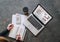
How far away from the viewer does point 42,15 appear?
1901 millimetres

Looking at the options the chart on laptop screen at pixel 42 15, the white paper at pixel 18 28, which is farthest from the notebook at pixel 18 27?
the chart on laptop screen at pixel 42 15

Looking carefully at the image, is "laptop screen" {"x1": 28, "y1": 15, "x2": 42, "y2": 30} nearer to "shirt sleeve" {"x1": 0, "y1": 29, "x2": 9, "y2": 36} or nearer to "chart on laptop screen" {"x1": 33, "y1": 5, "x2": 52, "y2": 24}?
"chart on laptop screen" {"x1": 33, "y1": 5, "x2": 52, "y2": 24}

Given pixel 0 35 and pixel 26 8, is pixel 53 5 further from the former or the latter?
pixel 0 35

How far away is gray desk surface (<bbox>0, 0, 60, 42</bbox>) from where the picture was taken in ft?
6.44

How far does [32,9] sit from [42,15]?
213 mm

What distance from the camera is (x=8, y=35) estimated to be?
1.97 m

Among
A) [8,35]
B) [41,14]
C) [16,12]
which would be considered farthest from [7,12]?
[41,14]

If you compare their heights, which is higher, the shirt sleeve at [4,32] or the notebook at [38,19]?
the notebook at [38,19]

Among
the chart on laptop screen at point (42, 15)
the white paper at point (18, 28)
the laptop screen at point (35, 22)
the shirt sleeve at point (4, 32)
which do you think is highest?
the chart on laptop screen at point (42, 15)

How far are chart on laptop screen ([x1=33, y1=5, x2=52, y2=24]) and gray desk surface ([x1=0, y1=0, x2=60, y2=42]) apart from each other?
0.42 feet

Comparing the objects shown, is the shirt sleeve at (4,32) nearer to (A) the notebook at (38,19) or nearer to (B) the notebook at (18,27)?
(B) the notebook at (18,27)

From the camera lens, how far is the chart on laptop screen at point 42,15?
74.2 inches

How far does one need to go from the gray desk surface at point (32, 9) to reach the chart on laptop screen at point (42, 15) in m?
0.13

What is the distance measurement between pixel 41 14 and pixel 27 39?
0.30m
